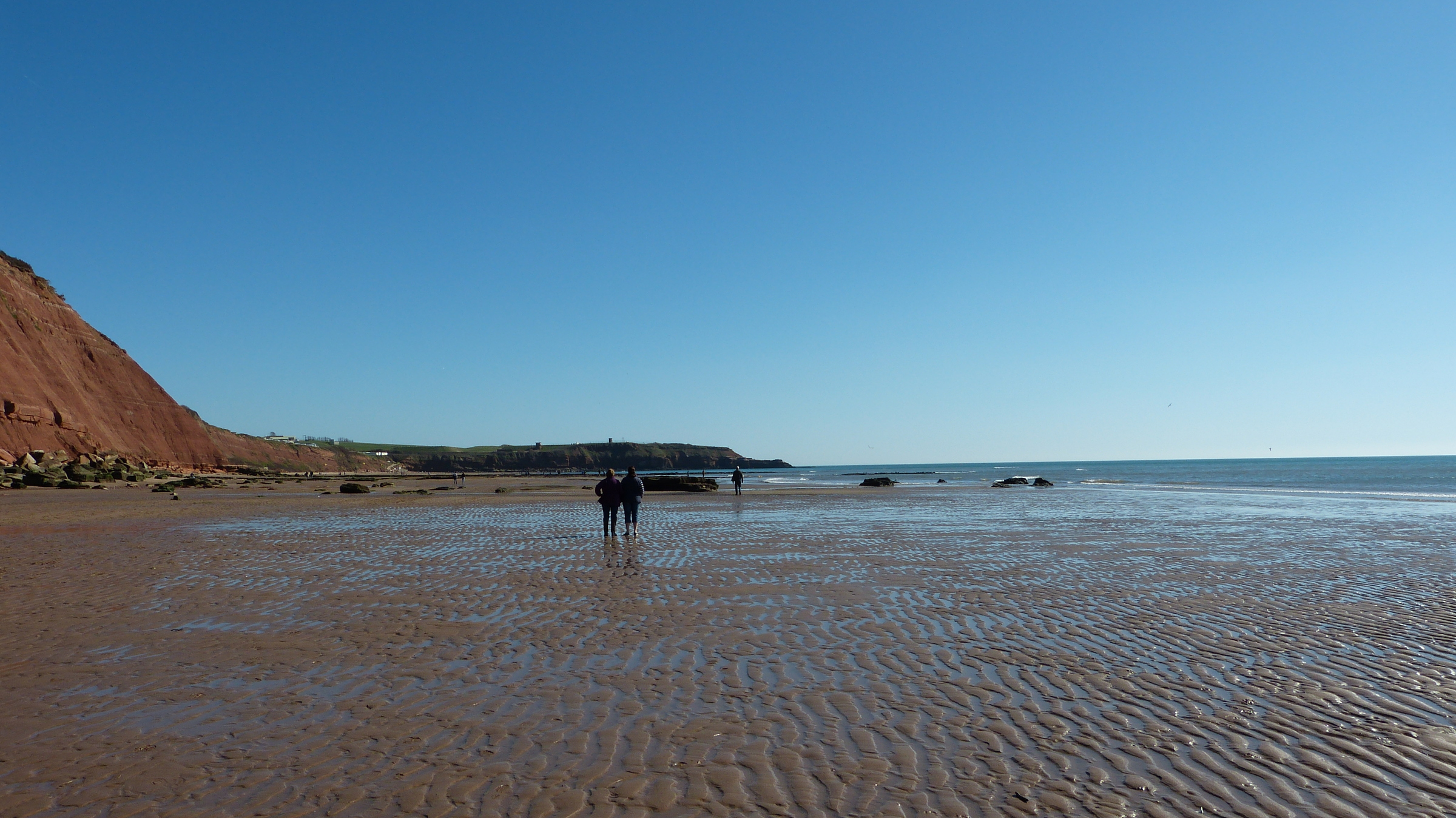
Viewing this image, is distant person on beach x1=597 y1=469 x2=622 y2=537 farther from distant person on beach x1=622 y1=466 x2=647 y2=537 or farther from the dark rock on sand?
the dark rock on sand

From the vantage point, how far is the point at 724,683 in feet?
23.4

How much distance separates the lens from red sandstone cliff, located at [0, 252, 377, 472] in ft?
168

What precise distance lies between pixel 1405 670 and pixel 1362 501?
125ft

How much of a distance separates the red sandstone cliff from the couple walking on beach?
4923 centimetres

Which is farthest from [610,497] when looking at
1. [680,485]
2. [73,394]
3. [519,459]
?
[519,459]

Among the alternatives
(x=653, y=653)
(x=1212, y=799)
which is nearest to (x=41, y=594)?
(x=653, y=653)

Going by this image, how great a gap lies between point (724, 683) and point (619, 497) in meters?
13.3

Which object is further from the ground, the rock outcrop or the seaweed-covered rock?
the rock outcrop

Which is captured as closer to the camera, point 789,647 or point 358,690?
point 358,690

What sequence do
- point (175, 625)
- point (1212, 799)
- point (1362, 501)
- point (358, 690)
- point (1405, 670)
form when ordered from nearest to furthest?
point (1212, 799)
point (358, 690)
point (1405, 670)
point (175, 625)
point (1362, 501)

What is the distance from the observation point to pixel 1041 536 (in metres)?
20.7

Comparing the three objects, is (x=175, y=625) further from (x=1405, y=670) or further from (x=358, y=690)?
(x=1405, y=670)

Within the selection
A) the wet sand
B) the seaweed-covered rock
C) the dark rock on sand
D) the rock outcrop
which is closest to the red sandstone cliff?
the seaweed-covered rock

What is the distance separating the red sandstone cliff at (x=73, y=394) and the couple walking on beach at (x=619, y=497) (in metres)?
49.2
